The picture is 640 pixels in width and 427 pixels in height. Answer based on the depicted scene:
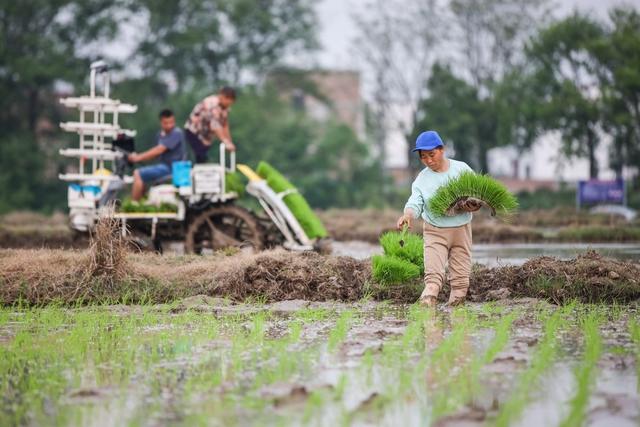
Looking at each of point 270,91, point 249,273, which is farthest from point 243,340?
point 270,91

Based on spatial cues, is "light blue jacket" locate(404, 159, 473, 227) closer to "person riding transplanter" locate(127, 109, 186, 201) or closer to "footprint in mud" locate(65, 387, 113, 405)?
"footprint in mud" locate(65, 387, 113, 405)

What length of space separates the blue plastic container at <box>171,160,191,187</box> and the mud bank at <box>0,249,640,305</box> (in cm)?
413

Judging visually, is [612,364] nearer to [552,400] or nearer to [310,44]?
[552,400]

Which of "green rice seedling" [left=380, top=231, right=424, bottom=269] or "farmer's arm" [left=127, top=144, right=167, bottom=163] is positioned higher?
"farmer's arm" [left=127, top=144, right=167, bottom=163]

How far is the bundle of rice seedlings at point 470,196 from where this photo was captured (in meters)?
9.22

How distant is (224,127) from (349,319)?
717cm

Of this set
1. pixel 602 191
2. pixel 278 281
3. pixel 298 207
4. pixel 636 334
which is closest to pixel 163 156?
pixel 298 207

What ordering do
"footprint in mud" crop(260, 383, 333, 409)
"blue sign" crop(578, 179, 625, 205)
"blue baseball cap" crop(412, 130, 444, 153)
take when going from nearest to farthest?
"footprint in mud" crop(260, 383, 333, 409), "blue baseball cap" crop(412, 130, 444, 153), "blue sign" crop(578, 179, 625, 205)

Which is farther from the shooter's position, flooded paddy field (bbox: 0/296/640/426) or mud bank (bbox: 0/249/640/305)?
mud bank (bbox: 0/249/640/305)

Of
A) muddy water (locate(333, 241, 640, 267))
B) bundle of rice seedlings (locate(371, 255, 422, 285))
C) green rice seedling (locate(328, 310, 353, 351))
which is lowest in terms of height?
muddy water (locate(333, 241, 640, 267))

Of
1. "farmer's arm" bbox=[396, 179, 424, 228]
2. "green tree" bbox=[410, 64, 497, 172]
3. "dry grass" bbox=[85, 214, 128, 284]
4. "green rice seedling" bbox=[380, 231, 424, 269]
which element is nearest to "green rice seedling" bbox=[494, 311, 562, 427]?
"farmer's arm" bbox=[396, 179, 424, 228]

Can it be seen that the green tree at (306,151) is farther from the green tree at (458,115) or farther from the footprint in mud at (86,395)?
the footprint in mud at (86,395)

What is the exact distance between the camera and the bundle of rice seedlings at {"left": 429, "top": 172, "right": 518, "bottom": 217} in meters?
9.22

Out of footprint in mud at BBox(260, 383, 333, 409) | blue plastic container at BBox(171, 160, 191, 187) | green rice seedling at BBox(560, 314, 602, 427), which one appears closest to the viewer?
green rice seedling at BBox(560, 314, 602, 427)
